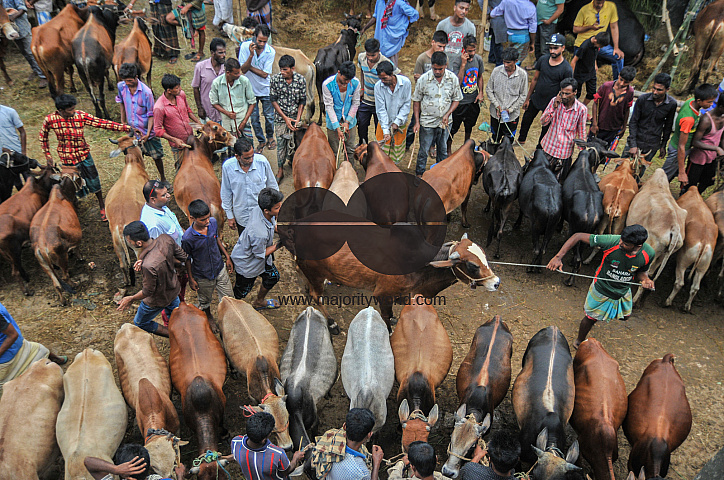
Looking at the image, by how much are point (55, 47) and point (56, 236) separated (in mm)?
5135

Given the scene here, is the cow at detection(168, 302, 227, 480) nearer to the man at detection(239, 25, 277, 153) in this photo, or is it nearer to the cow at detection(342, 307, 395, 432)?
the cow at detection(342, 307, 395, 432)

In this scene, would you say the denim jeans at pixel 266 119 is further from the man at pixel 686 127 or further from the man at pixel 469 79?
the man at pixel 686 127

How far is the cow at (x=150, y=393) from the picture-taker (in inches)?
168

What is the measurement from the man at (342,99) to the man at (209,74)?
1.69m

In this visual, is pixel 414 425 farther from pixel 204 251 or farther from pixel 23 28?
pixel 23 28

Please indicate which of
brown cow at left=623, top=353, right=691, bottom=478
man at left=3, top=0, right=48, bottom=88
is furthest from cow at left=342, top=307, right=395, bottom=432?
man at left=3, top=0, right=48, bottom=88

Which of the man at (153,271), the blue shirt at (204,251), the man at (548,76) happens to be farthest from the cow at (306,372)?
the man at (548,76)

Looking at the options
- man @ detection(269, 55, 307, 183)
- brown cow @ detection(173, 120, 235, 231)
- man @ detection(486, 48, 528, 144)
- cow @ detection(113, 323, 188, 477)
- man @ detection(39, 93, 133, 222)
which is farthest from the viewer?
man @ detection(486, 48, 528, 144)

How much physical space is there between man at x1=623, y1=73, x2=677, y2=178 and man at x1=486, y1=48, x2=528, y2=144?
5.83 ft

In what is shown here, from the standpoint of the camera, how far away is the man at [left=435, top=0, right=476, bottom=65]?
9195 mm

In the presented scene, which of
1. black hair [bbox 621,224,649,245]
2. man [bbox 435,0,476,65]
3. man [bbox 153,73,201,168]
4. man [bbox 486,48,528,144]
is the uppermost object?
man [bbox 435,0,476,65]

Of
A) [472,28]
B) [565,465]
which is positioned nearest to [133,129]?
[472,28]

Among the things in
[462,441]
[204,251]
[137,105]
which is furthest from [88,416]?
[137,105]

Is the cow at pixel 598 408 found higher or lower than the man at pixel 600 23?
lower
